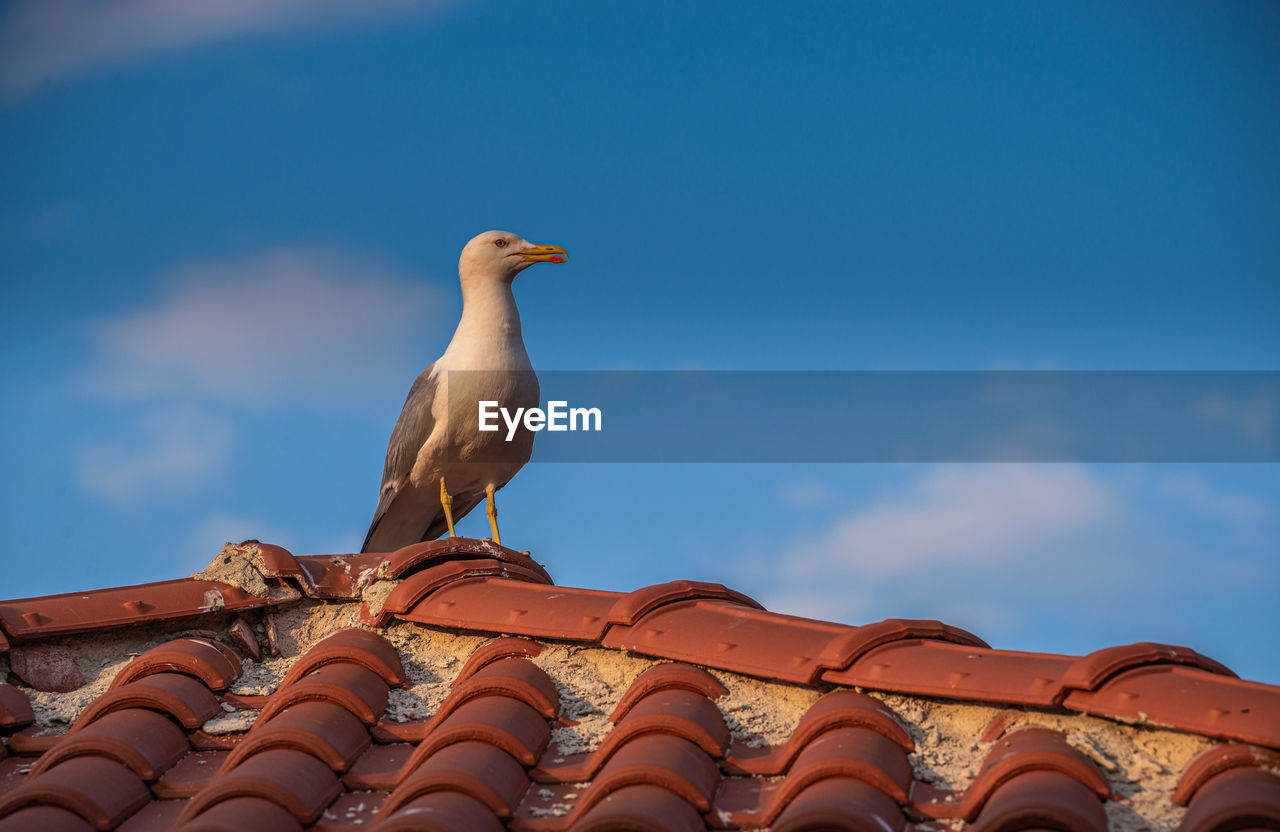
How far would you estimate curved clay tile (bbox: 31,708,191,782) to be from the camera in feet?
9.80

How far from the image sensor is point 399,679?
133 inches

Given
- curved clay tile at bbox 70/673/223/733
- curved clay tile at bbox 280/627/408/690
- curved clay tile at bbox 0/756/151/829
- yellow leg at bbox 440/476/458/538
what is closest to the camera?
curved clay tile at bbox 0/756/151/829

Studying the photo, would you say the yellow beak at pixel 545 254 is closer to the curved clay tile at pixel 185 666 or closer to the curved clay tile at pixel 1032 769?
the curved clay tile at pixel 185 666

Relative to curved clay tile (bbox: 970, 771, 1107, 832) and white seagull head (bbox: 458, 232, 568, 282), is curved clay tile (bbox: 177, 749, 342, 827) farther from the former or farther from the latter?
white seagull head (bbox: 458, 232, 568, 282)

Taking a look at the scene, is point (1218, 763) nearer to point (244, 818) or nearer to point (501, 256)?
point (244, 818)

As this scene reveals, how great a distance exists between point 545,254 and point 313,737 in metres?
5.39

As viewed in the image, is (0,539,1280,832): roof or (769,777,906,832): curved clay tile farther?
(0,539,1280,832): roof

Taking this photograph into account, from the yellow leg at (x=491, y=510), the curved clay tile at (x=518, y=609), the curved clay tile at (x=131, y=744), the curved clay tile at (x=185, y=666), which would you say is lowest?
the curved clay tile at (x=131, y=744)

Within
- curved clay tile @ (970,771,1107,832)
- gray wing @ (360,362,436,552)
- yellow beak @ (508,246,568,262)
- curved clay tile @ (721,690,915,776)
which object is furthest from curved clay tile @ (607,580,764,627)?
yellow beak @ (508,246,568,262)

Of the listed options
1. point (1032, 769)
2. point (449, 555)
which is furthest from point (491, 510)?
point (1032, 769)

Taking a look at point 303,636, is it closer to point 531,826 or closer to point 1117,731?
point 531,826

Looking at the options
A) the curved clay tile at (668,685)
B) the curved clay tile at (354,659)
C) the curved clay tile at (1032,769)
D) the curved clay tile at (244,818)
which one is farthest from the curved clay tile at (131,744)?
the curved clay tile at (1032,769)

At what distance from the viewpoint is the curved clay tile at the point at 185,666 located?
3479 mm

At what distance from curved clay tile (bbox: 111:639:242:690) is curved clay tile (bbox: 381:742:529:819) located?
95 cm
